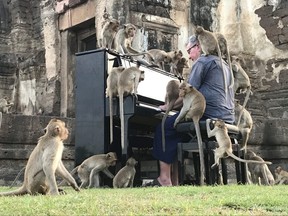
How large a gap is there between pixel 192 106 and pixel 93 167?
1502 mm

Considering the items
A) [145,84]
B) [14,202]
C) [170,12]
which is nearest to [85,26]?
[170,12]

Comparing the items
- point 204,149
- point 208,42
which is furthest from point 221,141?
point 208,42

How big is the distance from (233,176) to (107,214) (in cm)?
656

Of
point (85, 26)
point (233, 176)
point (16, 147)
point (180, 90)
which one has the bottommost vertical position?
point (233, 176)

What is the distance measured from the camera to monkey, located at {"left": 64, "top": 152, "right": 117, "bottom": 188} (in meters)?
6.88

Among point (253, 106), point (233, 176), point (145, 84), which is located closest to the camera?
point (145, 84)

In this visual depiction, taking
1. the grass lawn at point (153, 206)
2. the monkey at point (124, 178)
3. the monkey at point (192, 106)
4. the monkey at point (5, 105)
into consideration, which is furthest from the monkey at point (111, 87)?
the monkey at point (5, 105)

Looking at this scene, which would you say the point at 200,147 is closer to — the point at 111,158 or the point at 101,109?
the point at 111,158

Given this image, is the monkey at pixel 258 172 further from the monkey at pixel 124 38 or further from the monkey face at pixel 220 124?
the monkey at pixel 124 38

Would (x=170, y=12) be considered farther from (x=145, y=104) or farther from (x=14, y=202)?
(x=14, y=202)

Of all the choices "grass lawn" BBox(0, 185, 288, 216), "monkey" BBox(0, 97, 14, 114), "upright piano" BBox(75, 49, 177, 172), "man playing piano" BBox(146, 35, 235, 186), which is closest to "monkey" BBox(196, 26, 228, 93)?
"man playing piano" BBox(146, 35, 235, 186)

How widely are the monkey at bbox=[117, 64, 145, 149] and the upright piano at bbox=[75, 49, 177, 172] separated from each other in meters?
0.11

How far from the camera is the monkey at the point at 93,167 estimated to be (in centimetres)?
688

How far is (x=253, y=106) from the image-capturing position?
1177cm
